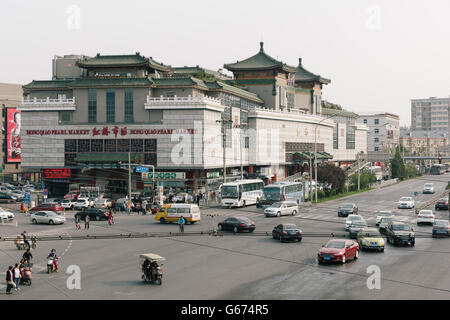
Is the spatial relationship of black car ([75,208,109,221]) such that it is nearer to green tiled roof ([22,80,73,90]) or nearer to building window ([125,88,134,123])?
building window ([125,88,134,123])

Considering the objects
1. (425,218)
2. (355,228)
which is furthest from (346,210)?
(355,228)

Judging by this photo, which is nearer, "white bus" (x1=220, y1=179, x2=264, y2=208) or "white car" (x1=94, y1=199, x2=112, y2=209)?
"white car" (x1=94, y1=199, x2=112, y2=209)

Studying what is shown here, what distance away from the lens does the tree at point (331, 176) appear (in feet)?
285

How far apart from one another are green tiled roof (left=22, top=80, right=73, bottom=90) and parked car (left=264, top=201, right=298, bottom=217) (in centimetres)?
4896

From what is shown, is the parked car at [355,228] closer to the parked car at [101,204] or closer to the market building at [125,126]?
the parked car at [101,204]

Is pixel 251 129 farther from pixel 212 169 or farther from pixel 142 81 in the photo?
pixel 142 81

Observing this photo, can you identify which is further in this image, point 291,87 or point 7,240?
point 291,87

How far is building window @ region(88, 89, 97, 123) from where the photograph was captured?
89.9 meters

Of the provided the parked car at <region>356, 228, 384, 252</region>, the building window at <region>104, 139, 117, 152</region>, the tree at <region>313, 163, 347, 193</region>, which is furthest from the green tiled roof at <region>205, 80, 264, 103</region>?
the parked car at <region>356, 228, 384, 252</region>
